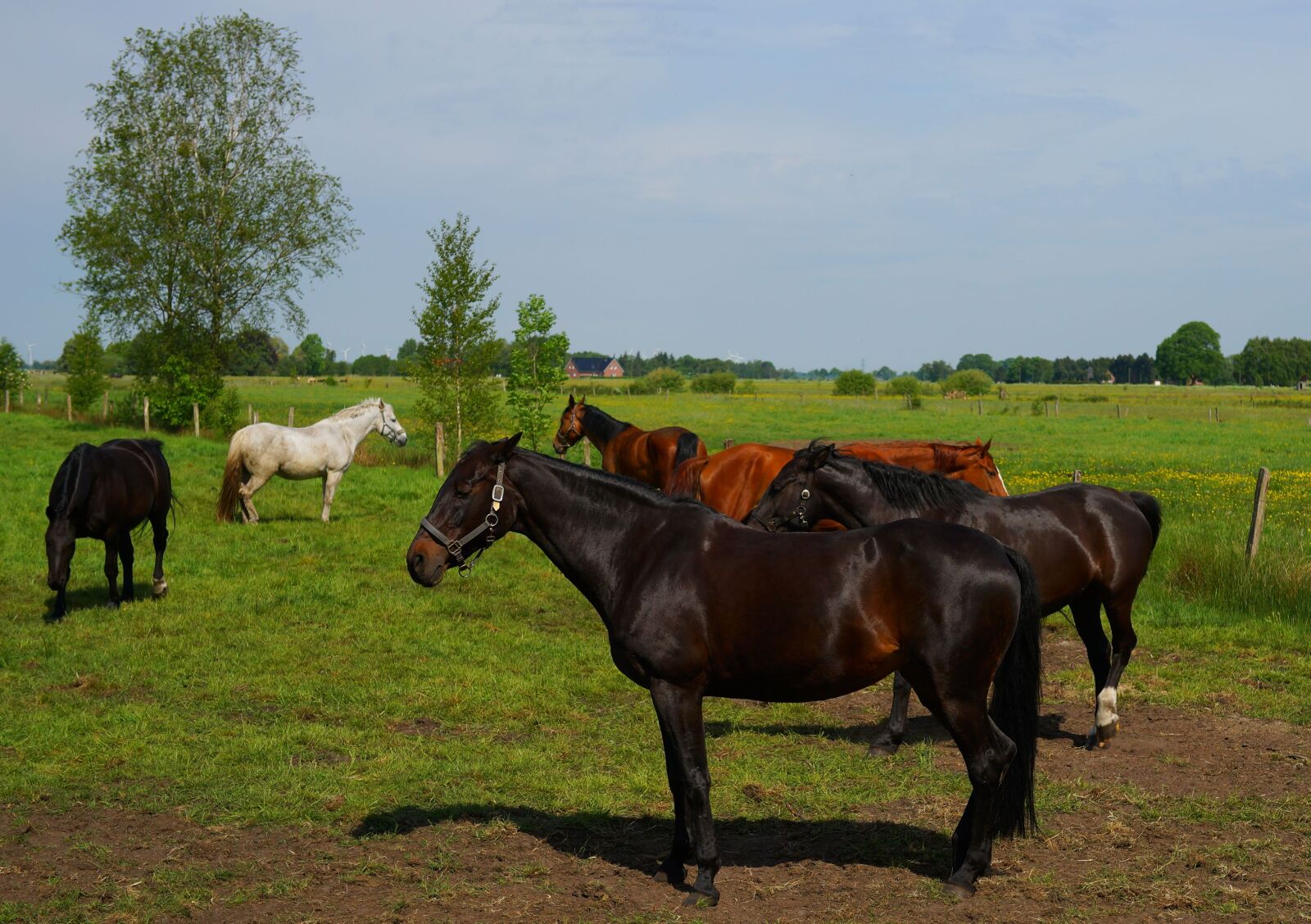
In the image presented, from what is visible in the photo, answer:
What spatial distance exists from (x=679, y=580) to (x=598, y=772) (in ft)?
7.83

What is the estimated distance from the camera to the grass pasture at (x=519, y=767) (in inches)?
205

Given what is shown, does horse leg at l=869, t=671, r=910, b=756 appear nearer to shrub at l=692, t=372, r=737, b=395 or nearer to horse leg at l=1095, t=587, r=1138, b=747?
horse leg at l=1095, t=587, r=1138, b=747

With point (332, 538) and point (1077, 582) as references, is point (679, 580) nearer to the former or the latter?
point (1077, 582)

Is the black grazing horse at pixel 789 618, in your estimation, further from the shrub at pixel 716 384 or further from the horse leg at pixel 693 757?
the shrub at pixel 716 384

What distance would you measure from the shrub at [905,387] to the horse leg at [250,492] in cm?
5587

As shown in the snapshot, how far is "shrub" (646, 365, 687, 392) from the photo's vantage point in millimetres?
88812

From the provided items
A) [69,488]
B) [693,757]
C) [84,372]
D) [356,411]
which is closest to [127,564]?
[69,488]

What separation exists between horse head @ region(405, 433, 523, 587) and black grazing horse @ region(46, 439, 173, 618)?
293 inches

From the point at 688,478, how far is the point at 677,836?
21.6 feet

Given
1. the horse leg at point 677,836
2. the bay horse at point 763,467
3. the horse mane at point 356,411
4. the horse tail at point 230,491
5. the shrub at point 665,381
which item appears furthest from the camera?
the shrub at point 665,381

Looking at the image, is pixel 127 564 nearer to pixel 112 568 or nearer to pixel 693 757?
pixel 112 568

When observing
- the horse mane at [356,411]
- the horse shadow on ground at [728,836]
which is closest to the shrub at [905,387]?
the horse mane at [356,411]

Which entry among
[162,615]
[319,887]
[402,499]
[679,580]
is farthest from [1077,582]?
[402,499]

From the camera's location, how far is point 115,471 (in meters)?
12.0
